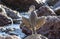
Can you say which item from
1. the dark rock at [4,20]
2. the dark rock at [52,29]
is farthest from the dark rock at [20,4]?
the dark rock at [52,29]

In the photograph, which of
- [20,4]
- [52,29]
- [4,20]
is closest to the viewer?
[52,29]

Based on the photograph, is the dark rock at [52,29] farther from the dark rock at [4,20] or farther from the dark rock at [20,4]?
the dark rock at [20,4]

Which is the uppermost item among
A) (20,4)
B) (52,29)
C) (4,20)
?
(20,4)

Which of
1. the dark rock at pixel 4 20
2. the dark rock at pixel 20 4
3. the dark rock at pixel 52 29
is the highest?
the dark rock at pixel 20 4

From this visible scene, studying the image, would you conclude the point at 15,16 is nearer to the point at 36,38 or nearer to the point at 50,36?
the point at 50,36

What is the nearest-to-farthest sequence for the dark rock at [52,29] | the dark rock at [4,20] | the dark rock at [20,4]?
1. the dark rock at [52,29]
2. the dark rock at [4,20]
3. the dark rock at [20,4]

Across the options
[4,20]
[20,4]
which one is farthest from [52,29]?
[20,4]

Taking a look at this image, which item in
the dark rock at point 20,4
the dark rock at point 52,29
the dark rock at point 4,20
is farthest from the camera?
the dark rock at point 20,4

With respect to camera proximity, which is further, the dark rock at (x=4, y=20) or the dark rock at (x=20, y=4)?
the dark rock at (x=20, y=4)

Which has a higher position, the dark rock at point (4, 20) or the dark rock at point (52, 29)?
the dark rock at point (4, 20)

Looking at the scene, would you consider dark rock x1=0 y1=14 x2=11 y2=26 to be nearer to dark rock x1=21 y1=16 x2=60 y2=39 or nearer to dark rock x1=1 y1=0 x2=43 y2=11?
dark rock x1=21 y1=16 x2=60 y2=39

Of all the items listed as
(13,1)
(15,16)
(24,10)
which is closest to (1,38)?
(15,16)

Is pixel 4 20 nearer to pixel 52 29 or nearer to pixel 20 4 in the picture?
pixel 52 29

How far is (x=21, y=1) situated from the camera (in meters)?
11.5
